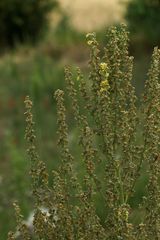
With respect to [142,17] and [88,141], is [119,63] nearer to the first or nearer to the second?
[88,141]

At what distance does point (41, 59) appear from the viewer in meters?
8.93

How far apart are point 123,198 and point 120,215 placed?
0.37m

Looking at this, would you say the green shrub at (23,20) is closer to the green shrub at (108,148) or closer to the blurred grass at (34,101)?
the blurred grass at (34,101)

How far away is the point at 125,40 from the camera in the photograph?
3.29 meters

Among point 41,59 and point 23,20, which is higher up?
point 23,20

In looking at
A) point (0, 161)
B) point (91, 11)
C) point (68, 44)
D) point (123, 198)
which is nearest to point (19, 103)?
point (0, 161)

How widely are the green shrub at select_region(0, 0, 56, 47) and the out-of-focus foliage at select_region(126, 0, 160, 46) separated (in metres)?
1.64

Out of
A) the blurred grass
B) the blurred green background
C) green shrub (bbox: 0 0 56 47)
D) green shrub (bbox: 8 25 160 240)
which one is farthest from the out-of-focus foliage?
green shrub (bbox: 8 25 160 240)

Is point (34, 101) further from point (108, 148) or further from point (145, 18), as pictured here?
point (108, 148)

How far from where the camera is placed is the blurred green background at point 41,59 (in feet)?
19.3

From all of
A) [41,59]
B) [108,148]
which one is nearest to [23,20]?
[41,59]

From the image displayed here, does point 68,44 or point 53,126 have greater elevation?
point 68,44

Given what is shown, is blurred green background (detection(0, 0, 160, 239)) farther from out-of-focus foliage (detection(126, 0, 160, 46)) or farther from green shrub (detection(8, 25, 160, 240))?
green shrub (detection(8, 25, 160, 240))

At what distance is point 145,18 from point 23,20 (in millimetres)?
2142
